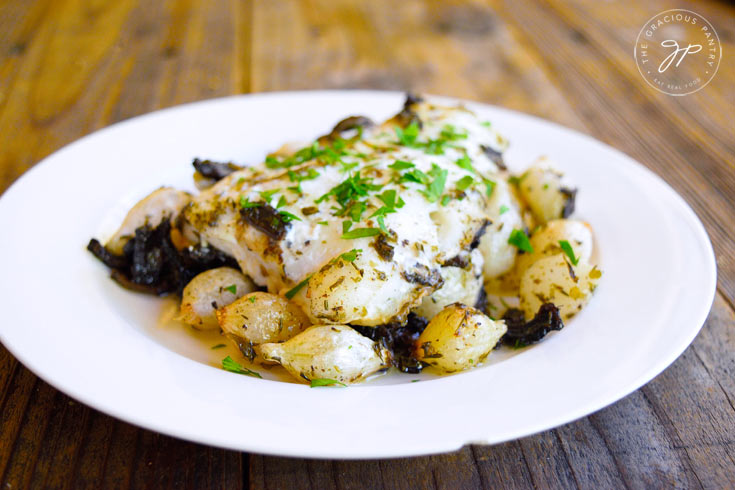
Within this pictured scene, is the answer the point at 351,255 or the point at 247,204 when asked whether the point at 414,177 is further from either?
the point at 247,204

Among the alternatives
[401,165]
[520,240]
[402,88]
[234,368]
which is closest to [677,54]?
[402,88]

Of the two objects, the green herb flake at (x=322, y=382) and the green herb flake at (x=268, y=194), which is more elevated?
the green herb flake at (x=268, y=194)

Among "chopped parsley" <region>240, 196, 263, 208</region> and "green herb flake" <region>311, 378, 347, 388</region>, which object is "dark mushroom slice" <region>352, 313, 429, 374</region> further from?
"chopped parsley" <region>240, 196, 263, 208</region>

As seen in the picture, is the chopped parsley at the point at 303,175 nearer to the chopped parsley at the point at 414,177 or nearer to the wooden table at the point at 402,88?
the chopped parsley at the point at 414,177

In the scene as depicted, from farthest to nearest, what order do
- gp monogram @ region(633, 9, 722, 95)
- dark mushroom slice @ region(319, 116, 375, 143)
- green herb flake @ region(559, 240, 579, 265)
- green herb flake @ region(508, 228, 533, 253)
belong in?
1. gp monogram @ region(633, 9, 722, 95)
2. dark mushroom slice @ region(319, 116, 375, 143)
3. green herb flake @ region(508, 228, 533, 253)
4. green herb flake @ region(559, 240, 579, 265)

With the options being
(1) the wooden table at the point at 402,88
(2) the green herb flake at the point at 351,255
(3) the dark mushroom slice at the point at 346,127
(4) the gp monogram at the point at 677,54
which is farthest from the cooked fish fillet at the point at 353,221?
(4) the gp monogram at the point at 677,54

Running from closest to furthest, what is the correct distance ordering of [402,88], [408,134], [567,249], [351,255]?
Answer: [351,255] → [567,249] → [408,134] → [402,88]

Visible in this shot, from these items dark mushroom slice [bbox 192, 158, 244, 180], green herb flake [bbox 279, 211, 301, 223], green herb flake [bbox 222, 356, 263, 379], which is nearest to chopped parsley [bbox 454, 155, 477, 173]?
green herb flake [bbox 279, 211, 301, 223]
